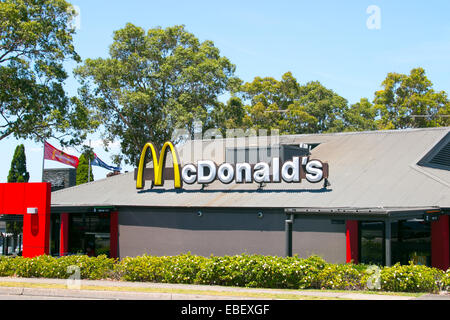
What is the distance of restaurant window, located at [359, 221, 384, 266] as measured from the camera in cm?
2516

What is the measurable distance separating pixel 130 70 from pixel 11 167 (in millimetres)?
14494

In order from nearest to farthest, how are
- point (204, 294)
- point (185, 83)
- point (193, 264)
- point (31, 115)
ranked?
1. point (204, 294)
2. point (193, 264)
3. point (31, 115)
4. point (185, 83)

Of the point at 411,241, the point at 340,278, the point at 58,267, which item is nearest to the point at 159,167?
the point at 58,267

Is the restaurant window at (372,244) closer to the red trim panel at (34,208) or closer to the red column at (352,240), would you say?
the red column at (352,240)

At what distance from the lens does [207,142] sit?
3631 centimetres

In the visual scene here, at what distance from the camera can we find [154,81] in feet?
193

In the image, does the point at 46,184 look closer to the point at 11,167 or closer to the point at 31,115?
the point at 31,115

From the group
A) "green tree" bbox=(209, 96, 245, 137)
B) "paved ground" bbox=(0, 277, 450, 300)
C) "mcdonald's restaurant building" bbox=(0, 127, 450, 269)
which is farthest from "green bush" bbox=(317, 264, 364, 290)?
"green tree" bbox=(209, 96, 245, 137)

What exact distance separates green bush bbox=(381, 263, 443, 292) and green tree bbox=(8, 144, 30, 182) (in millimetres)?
40436

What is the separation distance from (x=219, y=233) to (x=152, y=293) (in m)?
10.1

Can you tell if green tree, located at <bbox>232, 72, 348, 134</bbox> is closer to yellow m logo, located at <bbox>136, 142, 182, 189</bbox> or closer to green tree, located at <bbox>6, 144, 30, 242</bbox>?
green tree, located at <bbox>6, 144, 30, 242</bbox>

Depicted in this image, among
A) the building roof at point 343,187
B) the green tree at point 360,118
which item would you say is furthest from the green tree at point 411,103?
the building roof at point 343,187
